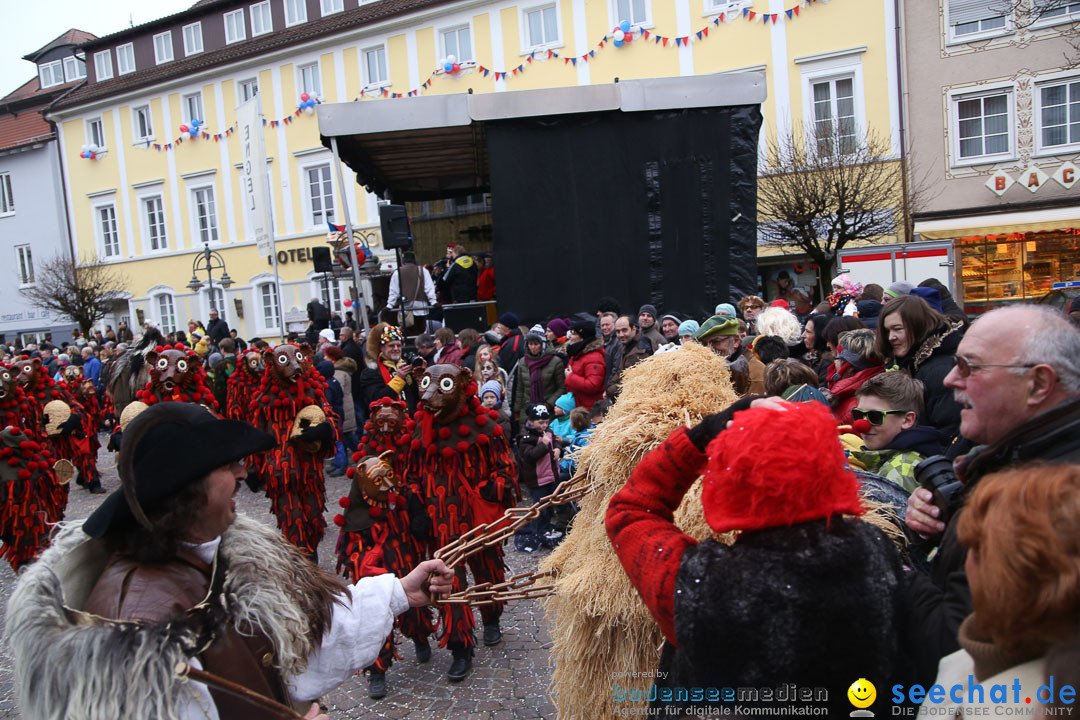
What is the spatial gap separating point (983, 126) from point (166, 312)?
26191 millimetres

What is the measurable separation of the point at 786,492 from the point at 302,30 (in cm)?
2580

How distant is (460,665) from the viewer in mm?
4109

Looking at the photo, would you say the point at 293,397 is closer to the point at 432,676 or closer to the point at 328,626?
the point at 432,676

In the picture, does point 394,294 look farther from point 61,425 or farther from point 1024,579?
point 1024,579

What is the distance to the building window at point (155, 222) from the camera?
2603 cm

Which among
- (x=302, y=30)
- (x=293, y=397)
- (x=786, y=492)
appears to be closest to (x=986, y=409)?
(x=786, y=492)

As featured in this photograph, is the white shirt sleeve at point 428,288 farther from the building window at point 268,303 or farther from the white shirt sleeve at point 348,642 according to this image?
the building window at point 268,303

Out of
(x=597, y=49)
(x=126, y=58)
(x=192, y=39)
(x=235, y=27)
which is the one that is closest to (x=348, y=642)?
(x=597, y=49)

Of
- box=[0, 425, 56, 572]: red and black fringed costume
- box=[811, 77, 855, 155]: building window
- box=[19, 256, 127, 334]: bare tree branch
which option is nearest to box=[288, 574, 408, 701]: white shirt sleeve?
box=[0, 425, 56, 572]: red and black fringed costume

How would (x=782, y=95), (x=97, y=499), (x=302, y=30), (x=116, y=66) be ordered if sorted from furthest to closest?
1. (x=116, y=66)
2. (x=302, y=30)
3. (x=782, y=95)
4. (x=97, y=499)

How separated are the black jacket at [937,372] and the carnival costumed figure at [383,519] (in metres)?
2.80

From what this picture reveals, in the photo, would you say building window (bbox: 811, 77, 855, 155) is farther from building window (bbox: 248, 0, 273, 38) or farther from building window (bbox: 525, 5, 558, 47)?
building window (bbox: 248, 0, 273, 38)

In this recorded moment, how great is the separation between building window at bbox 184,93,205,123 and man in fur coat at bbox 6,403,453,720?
27023mm

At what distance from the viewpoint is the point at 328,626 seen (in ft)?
6.28
